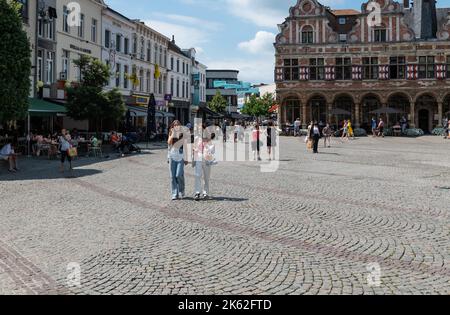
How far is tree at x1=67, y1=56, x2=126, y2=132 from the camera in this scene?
78.0 feet

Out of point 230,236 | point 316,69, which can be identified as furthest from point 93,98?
point 316,69

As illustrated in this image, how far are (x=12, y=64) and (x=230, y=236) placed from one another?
44.5 ft

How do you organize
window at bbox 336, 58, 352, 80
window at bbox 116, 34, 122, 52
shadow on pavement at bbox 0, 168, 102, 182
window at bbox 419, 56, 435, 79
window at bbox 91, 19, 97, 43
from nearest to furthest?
shadow on pavement at bbox 0, 168, 102, 182
window at bbox 91, 19, 97, 43
window at bbox 116, 34, 122, 52
window at bbox 419, 56, 435, 79
window at bbox 336, 58, 352, 80

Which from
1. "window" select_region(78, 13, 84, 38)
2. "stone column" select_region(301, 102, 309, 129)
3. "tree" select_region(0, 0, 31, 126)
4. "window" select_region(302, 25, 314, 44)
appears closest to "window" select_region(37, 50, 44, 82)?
"window" select_region(78, 13, 84, 38)

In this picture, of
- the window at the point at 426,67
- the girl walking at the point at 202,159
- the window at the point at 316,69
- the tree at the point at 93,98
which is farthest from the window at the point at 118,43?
the window at the point at 426,67

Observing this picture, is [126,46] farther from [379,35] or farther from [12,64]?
[379,35]

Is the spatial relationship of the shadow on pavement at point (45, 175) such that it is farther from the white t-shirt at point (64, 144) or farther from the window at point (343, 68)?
the window at point (343, 68)

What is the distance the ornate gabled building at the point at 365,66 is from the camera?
45.6 m

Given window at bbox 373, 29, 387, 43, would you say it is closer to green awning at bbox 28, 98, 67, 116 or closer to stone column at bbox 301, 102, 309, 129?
stone column at bbox 301, 102, 309, 129

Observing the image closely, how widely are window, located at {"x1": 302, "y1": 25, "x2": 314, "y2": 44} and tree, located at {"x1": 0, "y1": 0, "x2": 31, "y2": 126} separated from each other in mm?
34269

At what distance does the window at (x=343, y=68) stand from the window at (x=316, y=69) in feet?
4.92

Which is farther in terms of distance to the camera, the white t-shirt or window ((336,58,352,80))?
window ((336,58,352,80))

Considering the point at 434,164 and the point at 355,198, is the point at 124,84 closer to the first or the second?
the point at 434,164
